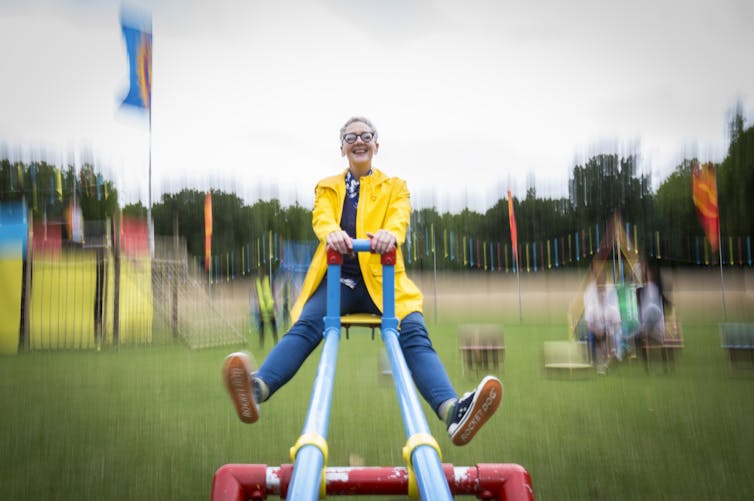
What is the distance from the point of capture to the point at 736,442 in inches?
145

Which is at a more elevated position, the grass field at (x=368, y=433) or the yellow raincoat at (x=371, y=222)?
the yellow raincoat at (x=371, y=222)

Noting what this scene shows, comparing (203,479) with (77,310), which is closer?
(203,479)

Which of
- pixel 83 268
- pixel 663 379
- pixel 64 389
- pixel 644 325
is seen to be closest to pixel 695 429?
pixel 663 379

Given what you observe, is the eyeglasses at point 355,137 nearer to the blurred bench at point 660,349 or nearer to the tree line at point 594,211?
the blurred bench at point 660,349

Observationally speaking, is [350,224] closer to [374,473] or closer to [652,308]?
[374,473]

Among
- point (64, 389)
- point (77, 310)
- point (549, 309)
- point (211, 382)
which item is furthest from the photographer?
point (549, 309)

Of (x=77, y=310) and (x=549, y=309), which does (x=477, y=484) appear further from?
(x=549, y=309)

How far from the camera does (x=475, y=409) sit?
190 centimetres

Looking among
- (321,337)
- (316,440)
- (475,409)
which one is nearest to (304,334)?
(321,337)

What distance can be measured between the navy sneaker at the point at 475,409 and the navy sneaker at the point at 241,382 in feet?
2.54

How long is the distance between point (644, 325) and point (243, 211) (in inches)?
1162

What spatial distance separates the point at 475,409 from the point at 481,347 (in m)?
5.28

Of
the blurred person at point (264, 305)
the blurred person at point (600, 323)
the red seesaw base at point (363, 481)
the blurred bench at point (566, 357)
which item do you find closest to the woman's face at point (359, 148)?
the red seesaw base at point (363, 481)

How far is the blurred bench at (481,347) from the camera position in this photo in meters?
7.04
